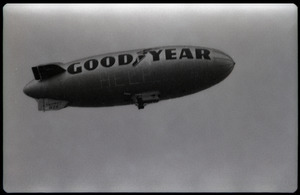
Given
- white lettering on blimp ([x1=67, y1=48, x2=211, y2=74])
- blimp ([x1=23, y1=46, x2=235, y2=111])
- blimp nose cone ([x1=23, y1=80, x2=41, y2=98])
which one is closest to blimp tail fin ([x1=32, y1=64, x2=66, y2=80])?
blimp ([x1=23, y1=46, x2=235, y2=111])

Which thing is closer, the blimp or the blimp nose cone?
the blimp

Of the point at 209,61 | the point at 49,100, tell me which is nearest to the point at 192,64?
the point at 209,61

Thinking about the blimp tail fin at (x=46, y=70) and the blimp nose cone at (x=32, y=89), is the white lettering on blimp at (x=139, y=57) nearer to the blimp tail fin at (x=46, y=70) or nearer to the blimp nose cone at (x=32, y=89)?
the blimp tail fin at (x=46, y=70)

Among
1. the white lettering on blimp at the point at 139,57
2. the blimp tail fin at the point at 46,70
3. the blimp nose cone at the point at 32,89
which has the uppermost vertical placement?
the white lettering on blimp at the point at 139,57

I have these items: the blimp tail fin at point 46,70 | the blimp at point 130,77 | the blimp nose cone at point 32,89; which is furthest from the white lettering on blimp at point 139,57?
the blimp nose cone at point 32,89

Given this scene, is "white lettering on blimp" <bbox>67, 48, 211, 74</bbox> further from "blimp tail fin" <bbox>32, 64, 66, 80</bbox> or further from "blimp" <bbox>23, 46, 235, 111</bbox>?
"blimp tail fin" <bbox>32, 64, 66, 80</bbox>

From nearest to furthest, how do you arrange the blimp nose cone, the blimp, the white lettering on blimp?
the blimp → the white lettering on blimp → the blimp nose cone
